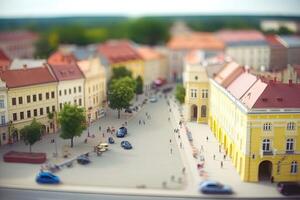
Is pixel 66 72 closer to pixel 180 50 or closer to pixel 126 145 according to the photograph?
pixel 126 145

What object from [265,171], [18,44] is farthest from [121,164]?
[18,44]

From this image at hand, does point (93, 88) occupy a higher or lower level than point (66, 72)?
lower

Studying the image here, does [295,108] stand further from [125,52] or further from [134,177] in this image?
[125,52]

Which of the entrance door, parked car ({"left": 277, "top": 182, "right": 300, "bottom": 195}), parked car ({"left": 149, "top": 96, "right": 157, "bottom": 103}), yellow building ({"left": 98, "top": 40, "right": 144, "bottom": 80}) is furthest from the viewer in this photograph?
yellow building ({"left": 98, "top": 40, "right": 144, "bottom": 80})

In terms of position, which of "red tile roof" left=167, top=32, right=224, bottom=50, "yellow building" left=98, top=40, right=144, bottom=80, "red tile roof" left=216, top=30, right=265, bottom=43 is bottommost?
"yellow building" left=98, top=40, right=144, bottom=80

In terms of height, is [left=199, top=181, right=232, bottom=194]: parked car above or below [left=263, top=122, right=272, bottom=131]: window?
below

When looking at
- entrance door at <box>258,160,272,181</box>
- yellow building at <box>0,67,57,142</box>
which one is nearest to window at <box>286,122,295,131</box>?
entrance door at <box>258,160,272,181</box>

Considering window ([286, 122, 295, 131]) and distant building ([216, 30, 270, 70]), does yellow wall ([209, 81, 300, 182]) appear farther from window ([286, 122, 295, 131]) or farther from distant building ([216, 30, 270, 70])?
distant building ([216, 30, 270, 70])
